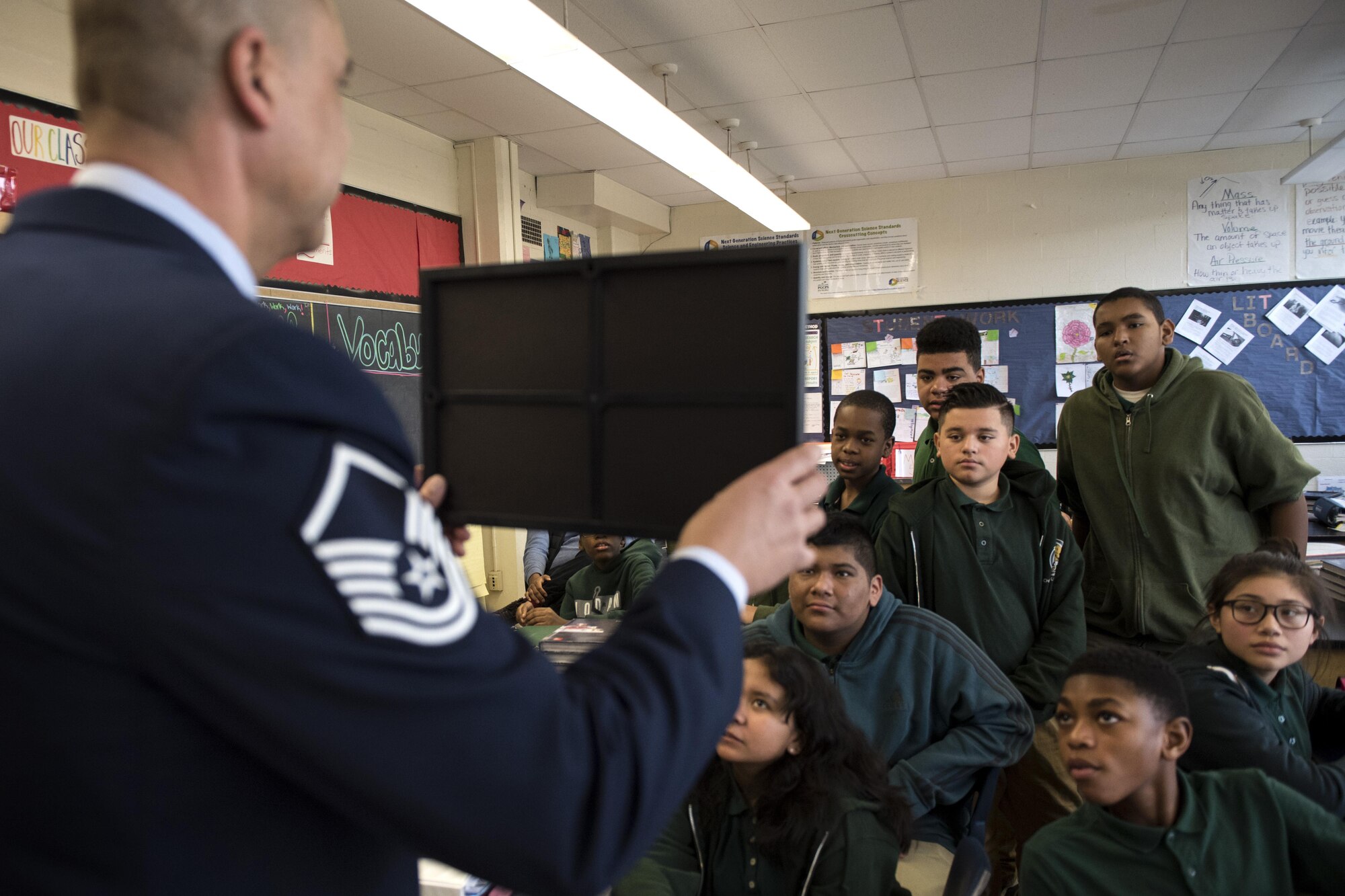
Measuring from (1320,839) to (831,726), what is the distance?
2.52ft

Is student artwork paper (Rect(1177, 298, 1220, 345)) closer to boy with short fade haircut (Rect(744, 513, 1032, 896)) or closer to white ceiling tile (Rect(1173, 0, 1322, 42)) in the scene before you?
white ceiling tile (Rect(1173, 0, 1322, 42))

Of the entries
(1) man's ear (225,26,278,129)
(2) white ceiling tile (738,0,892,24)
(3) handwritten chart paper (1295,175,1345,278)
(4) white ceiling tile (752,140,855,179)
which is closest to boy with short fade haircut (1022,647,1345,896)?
(1) man's ear (225,26,278,129)

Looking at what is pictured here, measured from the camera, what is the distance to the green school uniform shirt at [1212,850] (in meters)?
1.32

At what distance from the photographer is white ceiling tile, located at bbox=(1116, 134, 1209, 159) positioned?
15.7 feet

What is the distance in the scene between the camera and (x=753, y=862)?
4.94ft

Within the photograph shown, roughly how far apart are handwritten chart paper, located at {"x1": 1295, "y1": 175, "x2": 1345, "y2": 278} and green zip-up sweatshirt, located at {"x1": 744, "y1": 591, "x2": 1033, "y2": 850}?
4377 mm

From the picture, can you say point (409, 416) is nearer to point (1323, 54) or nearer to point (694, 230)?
point (694, 230)

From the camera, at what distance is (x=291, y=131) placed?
555 millimetres

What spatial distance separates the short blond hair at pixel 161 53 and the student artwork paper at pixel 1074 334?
17.9 feet

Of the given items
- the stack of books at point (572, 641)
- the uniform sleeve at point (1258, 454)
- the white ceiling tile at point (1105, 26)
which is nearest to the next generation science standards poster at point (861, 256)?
the white ceiling tile at point (1105, 26)

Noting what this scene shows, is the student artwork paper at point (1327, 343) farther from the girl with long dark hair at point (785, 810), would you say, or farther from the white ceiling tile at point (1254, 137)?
the girl with long dark hair at point (785, 810)

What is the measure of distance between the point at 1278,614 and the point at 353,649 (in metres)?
2.01

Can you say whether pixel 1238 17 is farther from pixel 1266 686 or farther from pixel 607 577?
pixel 607 577

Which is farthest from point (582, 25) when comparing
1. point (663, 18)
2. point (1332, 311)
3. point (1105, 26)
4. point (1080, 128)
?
→ point (1332, 311)
